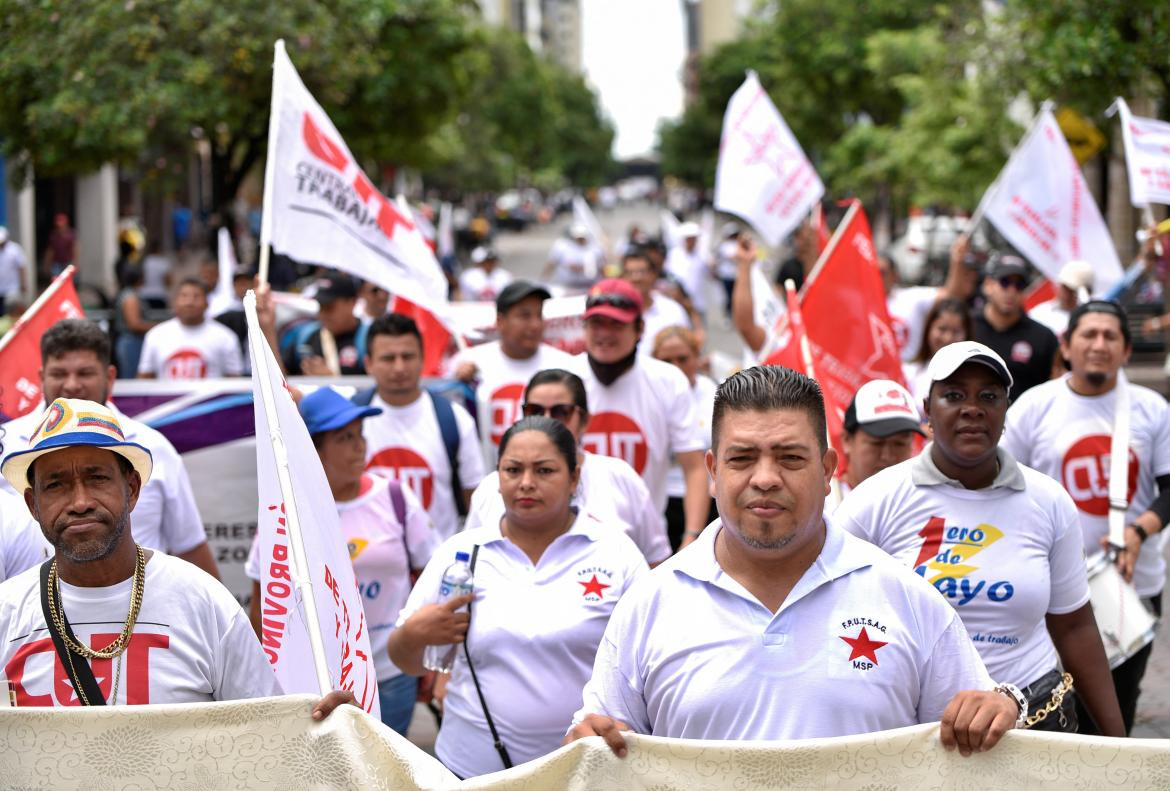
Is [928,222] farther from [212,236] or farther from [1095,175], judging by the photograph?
[212,236]

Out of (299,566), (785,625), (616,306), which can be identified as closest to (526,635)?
(299,566)

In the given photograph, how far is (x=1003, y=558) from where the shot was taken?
4301mm

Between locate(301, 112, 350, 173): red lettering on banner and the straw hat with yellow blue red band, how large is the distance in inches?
154

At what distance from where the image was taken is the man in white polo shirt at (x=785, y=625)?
318 cm

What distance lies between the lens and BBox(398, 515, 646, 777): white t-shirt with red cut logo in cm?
449

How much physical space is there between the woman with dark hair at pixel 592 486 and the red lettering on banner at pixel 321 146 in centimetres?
219

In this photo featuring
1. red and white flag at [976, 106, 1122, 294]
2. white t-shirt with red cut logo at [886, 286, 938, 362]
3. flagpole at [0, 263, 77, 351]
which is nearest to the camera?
flagpole at [0, 263, 77, 351]

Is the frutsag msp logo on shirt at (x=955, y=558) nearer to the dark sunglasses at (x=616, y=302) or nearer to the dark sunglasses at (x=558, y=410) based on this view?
the dark sunglasses at (x=558, y=410)

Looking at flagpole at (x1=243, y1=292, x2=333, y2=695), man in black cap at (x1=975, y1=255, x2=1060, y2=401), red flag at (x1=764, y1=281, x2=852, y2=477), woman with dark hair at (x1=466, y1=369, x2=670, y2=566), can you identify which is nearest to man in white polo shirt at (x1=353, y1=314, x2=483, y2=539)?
woman with dark hair at (x1=466, y1=369, x2=670, y2=566)

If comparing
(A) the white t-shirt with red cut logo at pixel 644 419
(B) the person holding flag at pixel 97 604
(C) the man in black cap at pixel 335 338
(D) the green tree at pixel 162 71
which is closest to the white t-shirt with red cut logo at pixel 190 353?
(C) the man in black cap at pixel 335 338

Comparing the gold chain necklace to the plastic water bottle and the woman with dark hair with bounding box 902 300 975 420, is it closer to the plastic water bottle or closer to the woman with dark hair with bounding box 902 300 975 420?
the plastic water bottle

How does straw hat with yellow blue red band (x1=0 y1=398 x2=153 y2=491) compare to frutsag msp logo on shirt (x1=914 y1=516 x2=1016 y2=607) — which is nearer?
straw hat with yellow blue red band (x1=0 y1=398 x2=153 y2=491)

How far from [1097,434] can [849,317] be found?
6.60 ft

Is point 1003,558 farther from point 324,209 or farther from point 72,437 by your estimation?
point 324,209
